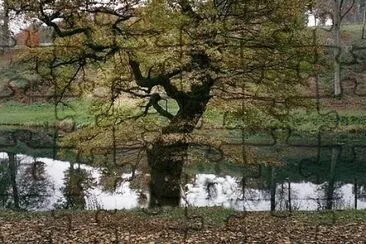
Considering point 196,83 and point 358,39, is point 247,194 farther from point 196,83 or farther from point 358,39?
point 358,39

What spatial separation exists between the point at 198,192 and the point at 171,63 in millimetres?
5239

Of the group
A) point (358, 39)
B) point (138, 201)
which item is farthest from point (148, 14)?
point (358, 39)

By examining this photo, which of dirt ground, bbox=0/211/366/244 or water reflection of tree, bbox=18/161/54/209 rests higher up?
water reflection of tree, bbox=18/161/54/209

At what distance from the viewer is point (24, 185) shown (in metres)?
17.8

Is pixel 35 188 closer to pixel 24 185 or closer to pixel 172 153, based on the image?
pixel 24 185

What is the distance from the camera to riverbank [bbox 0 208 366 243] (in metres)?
8.51

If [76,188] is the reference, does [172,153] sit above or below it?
above

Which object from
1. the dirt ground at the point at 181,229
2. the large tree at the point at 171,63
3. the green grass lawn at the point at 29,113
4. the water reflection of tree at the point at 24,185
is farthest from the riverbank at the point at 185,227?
the green grass lawn at the point at 29,113

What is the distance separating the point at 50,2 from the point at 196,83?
12.0 feet

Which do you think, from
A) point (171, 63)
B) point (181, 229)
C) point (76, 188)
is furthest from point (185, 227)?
point (76, 188)

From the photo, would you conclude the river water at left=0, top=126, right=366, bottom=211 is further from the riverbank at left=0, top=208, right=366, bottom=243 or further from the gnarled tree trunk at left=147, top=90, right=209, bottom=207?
the riverbank at left=0, top=208, right=366, bottom=243

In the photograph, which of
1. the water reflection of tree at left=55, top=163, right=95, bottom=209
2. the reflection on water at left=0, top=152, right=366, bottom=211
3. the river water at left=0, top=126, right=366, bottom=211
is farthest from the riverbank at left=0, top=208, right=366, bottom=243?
the water reflection of tree at left=55, top=163, right=95, bottom=209

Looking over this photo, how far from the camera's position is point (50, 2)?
12430mm

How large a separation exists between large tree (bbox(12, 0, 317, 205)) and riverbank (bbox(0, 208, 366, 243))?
10.4 ft
